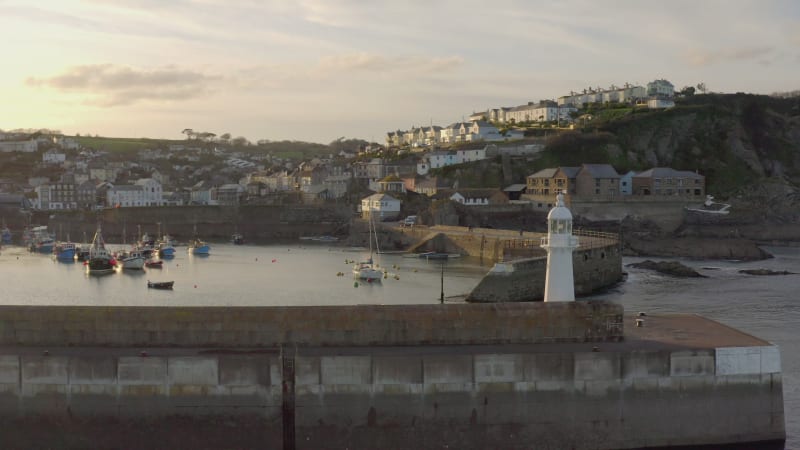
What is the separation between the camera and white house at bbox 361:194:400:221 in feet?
294

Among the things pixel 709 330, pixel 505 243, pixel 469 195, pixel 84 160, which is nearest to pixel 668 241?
pixel 505 243

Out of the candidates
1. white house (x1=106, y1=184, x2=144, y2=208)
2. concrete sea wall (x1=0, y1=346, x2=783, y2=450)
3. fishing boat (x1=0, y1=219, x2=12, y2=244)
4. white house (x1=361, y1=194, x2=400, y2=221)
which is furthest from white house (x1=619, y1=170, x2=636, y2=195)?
concrete sea wall (x1=0, y1=346, x2=783, y2=450)

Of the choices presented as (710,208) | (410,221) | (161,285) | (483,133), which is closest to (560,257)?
(161,285)

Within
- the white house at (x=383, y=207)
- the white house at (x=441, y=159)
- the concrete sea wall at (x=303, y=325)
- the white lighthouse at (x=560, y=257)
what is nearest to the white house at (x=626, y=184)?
the white house at (x=441, y=159)

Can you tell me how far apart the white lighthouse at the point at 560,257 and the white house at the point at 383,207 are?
66.9m

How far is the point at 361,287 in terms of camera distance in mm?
48250

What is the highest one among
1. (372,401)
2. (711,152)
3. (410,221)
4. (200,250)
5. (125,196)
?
(711,152)

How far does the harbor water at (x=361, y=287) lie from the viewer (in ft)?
127

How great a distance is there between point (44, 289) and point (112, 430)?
34690 mm

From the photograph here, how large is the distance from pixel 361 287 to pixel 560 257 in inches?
1087

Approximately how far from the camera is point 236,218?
331 feet

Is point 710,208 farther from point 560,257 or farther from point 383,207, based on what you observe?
point 560,257

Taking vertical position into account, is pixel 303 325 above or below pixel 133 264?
above

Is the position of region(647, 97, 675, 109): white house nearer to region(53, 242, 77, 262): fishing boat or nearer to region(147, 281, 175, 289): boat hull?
region(53, 242, 77, 262): fishing boat
